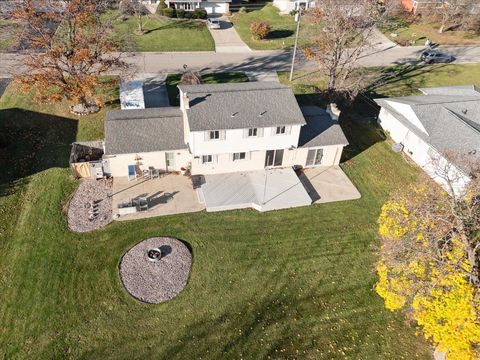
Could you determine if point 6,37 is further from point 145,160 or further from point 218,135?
point 218,135

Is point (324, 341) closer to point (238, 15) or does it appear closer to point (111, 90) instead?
point (111, 90)

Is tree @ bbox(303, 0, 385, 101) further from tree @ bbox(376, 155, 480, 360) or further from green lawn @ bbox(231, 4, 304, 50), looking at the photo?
tree @ bbox(376, 155, 480, 360)

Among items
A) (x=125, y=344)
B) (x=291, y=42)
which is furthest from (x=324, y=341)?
(x=291, y=42)

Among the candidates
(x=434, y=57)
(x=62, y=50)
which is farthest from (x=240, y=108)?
(x=434, y=57)

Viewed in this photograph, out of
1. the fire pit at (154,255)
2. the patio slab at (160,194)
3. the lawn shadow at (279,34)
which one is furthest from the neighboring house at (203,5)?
the fire pit at (154,255)

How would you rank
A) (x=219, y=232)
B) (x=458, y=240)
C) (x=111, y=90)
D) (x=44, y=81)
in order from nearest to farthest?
(x=458, y=240), (x=219, y=232), (x=44, y=81), (x=111, y=90)

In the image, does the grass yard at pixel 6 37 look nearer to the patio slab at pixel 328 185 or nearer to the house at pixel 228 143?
the house at pixel 228 143
